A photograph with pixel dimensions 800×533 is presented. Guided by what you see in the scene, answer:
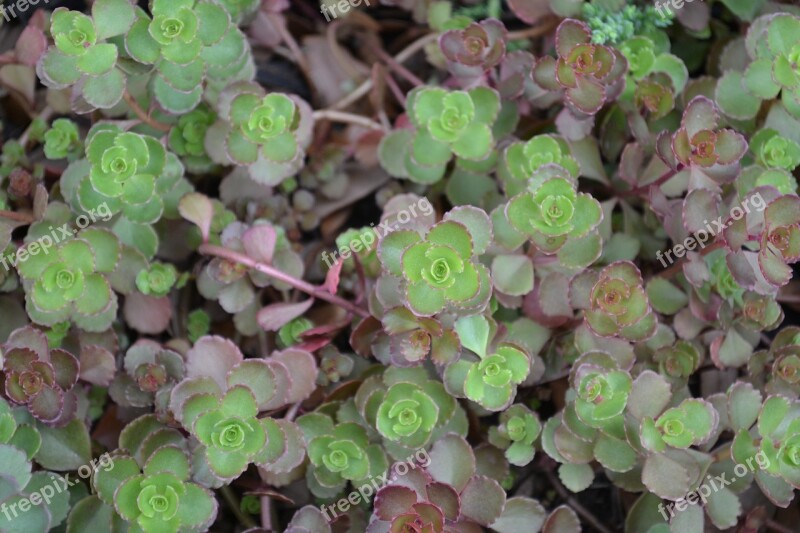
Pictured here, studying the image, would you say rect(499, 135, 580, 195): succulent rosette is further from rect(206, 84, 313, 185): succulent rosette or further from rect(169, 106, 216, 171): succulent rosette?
rect(169, 106, 216, 171): succulent rosette

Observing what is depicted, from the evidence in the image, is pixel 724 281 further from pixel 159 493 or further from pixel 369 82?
pixel 159 493

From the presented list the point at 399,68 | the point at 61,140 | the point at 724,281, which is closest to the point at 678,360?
the point at 724,281

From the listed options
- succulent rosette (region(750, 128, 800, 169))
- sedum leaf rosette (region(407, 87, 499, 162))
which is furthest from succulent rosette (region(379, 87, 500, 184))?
succulent rosette (region(750, 128, 800, 169))

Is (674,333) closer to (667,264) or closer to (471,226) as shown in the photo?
(667,264)

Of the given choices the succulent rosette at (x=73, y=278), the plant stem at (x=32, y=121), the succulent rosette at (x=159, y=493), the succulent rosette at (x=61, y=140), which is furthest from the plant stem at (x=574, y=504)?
the plant stem at (x=32, y=121)

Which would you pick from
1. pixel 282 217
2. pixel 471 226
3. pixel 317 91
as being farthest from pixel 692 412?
pixel 317 91

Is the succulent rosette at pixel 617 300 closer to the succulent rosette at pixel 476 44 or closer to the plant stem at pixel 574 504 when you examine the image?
the plant stem at pixel 574 504
